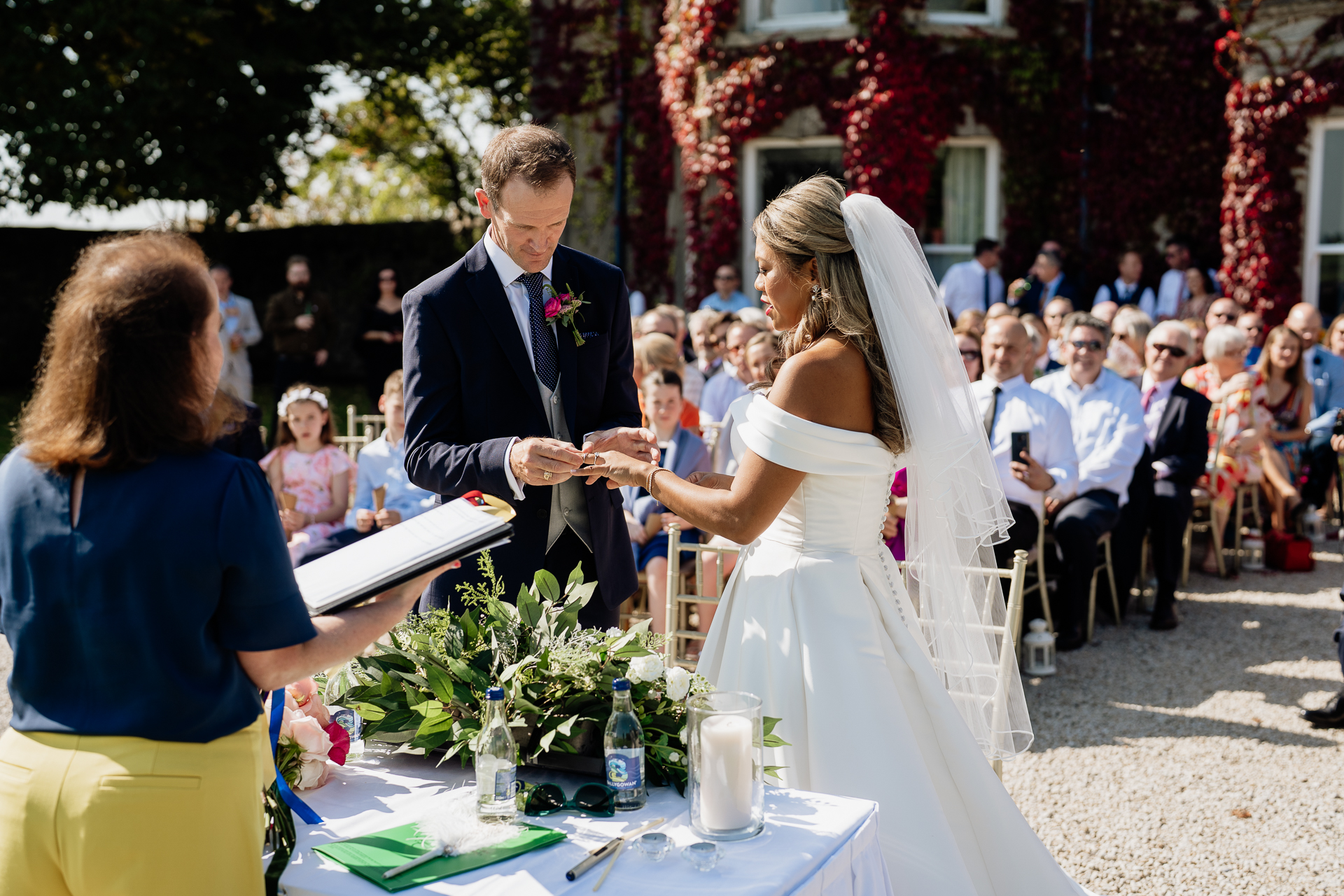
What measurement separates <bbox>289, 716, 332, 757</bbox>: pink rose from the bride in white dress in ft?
3.17

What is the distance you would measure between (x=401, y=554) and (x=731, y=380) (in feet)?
19.9

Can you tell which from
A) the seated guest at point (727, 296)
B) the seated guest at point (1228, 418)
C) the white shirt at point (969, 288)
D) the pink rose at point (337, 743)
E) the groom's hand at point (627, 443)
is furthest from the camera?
the seated guest at point (727, 296)

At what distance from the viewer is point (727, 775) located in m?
1.98

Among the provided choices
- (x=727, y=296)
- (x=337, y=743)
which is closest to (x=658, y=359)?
(x=337, y=743)

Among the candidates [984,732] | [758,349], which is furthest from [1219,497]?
[984,732]

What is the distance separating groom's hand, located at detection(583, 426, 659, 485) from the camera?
9.46 feet

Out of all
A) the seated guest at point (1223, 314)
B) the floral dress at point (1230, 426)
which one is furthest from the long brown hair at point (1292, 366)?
the floral dress at point (1230, 426)

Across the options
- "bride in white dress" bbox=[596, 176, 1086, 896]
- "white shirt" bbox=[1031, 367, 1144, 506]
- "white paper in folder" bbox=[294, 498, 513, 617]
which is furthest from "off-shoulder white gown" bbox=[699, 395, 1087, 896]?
"white shirt" bbox=[1031, 367, 1144, 506]

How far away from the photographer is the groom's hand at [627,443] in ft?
9.46

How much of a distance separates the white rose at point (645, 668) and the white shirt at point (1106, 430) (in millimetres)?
4634

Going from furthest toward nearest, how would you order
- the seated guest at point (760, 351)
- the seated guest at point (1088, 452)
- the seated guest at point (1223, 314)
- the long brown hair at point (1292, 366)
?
1. the seated guest at point (1223, 314)
2. the long brown hair at point (1292, 366)
3. the seated guest at point (760, 351)
4. the seated guest at point (1088, 452)

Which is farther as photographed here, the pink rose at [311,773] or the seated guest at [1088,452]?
the seated guest at [1088,452]

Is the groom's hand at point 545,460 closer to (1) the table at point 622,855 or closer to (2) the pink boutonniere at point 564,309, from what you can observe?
(2) the pink boutonniere at point 564,309

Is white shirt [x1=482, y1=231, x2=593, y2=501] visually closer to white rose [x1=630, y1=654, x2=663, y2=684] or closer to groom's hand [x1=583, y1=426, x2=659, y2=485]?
groom's hand [x1=583, y1=426, x2=659, y2=485]
